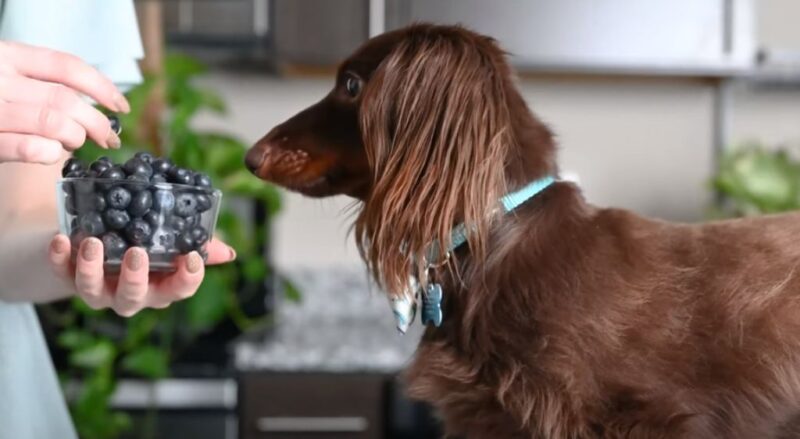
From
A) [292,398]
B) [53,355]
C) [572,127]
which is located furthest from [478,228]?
[572,127]

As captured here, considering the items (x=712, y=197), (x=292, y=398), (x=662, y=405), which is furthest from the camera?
(x=712, y=197)

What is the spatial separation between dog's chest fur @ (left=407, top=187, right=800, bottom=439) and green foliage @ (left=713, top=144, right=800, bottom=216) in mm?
1328

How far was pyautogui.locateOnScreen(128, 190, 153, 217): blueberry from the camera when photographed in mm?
777

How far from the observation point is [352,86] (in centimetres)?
113

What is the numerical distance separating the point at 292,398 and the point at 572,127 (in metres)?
1.16

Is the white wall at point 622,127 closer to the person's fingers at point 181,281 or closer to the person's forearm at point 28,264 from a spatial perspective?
the person's forearm at point 28,264

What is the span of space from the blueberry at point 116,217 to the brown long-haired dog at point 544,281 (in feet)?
0.96

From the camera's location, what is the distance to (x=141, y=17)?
92.4 inches

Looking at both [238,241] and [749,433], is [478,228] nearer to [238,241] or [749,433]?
[749,433]

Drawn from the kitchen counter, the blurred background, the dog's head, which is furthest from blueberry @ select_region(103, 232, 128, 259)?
the kitchen counter

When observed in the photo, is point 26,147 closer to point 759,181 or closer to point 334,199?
point 334,199

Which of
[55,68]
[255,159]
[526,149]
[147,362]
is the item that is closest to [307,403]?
[147,362]

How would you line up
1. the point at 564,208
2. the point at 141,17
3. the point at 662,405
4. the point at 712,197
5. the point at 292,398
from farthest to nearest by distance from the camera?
the point at 712,197 → the point at 141,17 → the point at 292,398 → the point at 564,208 → the point at 662,405

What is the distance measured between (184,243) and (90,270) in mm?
78
